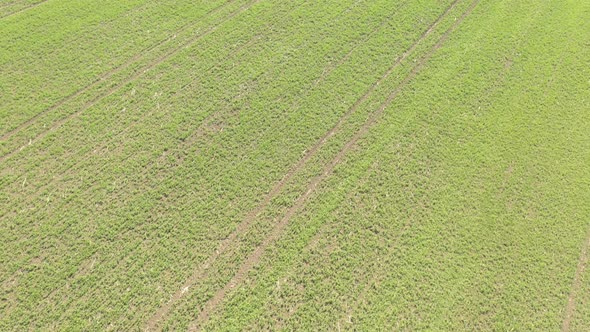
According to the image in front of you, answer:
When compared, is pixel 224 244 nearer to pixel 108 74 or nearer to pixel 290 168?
pixel 290 168

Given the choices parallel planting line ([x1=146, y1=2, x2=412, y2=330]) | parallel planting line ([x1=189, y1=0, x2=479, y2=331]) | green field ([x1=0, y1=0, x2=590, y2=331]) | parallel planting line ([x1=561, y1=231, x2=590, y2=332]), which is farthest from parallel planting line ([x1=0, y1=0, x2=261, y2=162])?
parallel planting line ([x1=561, y1=231, x2=590, y2=332])

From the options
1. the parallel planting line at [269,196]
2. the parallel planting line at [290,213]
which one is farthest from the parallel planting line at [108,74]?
the parallel planting line at [290,213]

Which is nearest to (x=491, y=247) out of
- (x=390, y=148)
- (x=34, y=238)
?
(x=390, y=148)

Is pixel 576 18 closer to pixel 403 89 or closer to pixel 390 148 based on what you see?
pixel 403 89

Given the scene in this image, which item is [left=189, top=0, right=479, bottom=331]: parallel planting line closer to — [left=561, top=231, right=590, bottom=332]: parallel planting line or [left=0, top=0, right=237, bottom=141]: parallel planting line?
[left=0, top=0, right=237, bottom=141]: parallel planting line

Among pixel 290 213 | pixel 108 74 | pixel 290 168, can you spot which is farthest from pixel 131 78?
pixel 290 213
